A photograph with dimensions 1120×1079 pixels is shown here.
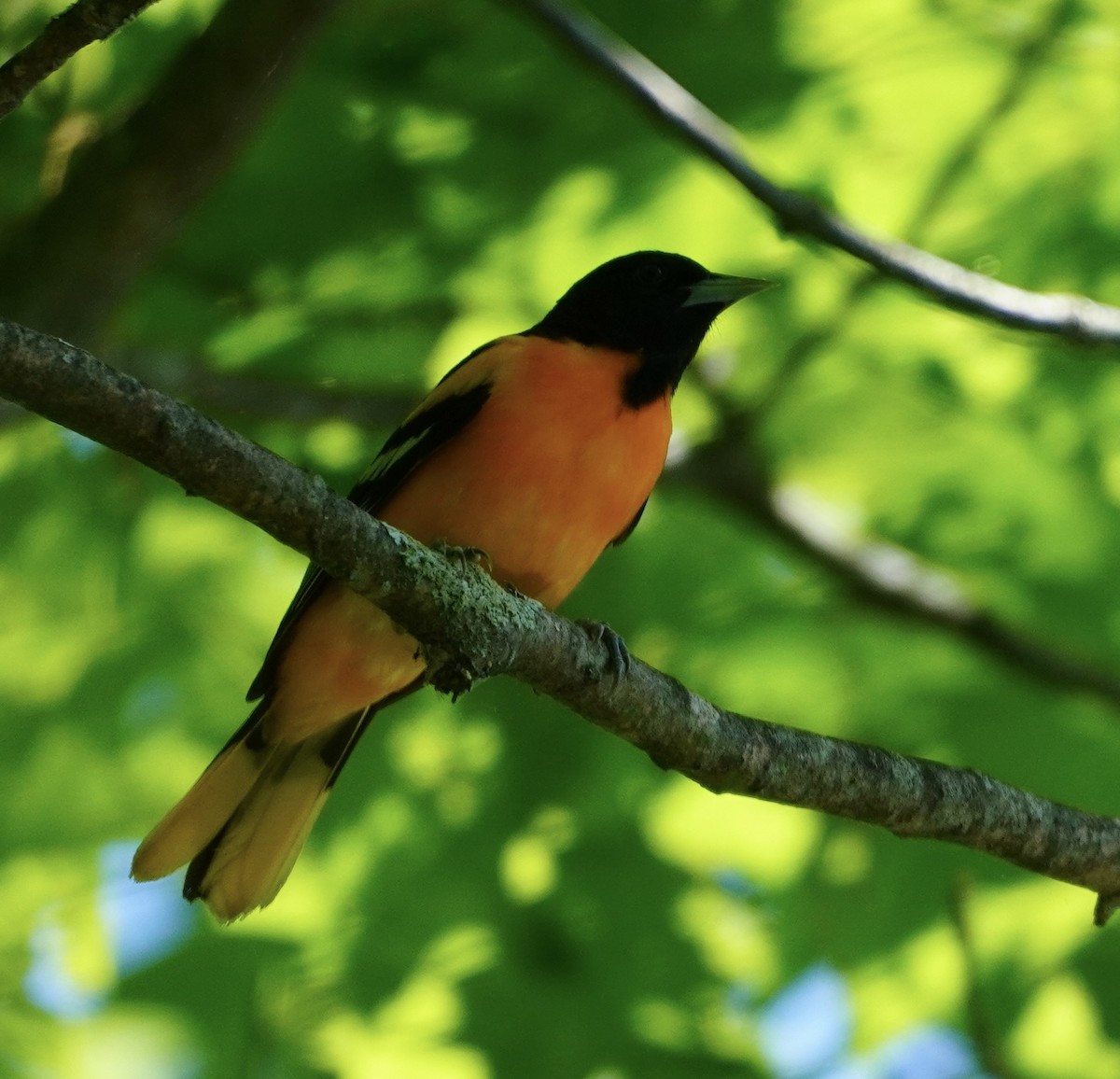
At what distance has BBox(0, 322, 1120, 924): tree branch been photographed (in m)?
3.12

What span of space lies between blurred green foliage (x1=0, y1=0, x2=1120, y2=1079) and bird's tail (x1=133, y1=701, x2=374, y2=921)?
2.16 ft

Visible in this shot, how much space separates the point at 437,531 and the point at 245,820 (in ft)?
4.26

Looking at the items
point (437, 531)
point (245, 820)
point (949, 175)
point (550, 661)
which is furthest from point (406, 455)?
point (949, 175)

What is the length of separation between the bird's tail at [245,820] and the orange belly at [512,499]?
0.14m

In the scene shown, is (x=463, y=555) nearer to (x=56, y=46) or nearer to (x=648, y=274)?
(x=56, y=46)

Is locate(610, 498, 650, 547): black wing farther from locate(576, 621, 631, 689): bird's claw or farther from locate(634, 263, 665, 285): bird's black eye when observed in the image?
locate(576, 621, 631, 689): bird's claw

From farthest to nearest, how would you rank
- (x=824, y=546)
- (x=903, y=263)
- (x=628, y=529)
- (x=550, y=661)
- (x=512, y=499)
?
(x=824, y=546) → (x=628, y=529) → (x=512, y=499) → (x=903, y=263) → (x=550, y=661)

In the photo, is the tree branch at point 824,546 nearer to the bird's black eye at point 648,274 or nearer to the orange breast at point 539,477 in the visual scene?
the bird's black eye at point 648,274

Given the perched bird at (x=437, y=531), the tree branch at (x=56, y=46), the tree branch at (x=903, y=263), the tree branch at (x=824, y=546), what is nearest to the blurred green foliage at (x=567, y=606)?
the tree branch at (x=824, y=546)

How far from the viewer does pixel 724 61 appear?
258 inches

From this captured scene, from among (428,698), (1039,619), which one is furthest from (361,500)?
(1039,619)

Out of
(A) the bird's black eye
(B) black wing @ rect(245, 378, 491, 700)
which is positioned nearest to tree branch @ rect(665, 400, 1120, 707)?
(A) the bird's black eye

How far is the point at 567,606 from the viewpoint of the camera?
6848 mm

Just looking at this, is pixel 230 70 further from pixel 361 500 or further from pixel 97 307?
pixel 361 500
